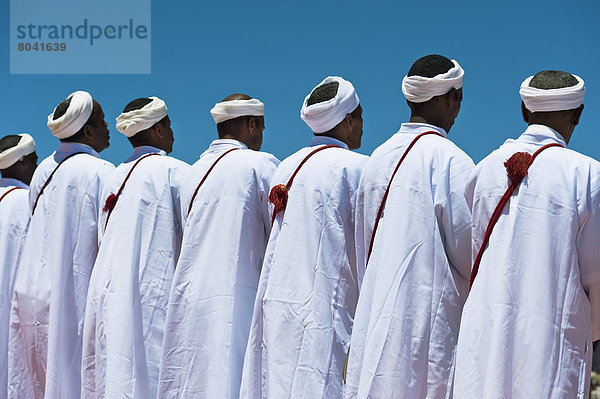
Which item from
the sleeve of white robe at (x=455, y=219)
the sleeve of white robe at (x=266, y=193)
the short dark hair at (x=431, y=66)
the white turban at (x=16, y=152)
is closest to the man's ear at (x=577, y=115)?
the sleeve of white robe at (x=455, y=219)

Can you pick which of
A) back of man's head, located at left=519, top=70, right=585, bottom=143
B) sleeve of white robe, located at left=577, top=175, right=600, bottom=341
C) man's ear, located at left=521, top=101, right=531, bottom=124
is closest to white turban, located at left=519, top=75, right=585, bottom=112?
back of man's head, located at left=519, top=70, right=585, bottom=143

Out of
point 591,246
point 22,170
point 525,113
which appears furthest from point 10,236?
point 591,246

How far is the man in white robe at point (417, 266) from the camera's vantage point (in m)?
3.74

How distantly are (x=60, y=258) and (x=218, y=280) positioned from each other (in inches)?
51.8

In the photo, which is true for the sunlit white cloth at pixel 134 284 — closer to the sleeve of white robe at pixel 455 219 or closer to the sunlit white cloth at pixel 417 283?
the sunlit white cloth at pixel 417 283

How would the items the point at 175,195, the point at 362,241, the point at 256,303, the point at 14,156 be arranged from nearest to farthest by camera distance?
the point at 362,241
the point at 256,303
the point at 175,195
the point at 14,156

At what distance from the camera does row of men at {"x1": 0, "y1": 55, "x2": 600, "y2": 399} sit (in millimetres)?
3453

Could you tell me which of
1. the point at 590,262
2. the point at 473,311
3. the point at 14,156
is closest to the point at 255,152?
the point at 473,311

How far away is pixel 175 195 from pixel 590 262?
8.71 feet

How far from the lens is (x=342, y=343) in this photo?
4258mm

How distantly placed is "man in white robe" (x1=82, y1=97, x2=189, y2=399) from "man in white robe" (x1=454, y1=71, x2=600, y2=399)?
211cm

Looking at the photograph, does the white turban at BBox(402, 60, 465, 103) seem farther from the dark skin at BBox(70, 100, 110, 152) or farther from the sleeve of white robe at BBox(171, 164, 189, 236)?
the dark skin at BBox(70, 100, 110, 152)

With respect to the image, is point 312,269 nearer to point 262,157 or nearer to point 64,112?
point 262,157

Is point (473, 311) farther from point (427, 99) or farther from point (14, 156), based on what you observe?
point (14, 156)
